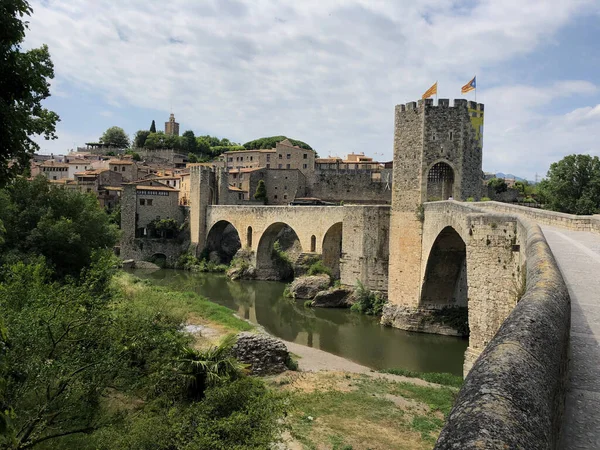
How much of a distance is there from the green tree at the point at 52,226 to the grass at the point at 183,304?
6.88 ft

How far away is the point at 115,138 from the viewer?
9981 centimetres

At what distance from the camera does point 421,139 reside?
20.9 metres

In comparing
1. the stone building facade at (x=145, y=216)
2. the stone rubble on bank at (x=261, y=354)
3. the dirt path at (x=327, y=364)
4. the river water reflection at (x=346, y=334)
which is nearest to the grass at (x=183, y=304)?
the river water reflection at (x=346, y=334)

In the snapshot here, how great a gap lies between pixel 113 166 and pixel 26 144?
5975 centimetres

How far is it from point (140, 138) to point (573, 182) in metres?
79.2

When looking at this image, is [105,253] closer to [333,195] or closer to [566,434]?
[566,434]

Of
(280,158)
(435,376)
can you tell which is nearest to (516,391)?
(435,376)

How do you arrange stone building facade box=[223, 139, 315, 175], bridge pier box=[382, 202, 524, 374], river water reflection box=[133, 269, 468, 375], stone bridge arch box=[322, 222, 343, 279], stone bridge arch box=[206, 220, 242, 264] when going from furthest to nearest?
1. stone building facade box=[223, 139, 315, 175]
2. stone bridge arch box=[206, 220, 242, 264]
3. stone bridge arch box=[322, 222, 343, 279]
4. river water reflection box=[133, 269, 468, 375]
5. bridge pier box=[382, 202, 524, 374]

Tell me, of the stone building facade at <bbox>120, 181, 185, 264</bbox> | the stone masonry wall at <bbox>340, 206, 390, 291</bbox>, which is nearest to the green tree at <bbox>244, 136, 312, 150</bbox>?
the stone building facade at <bbox>120, 181, 185, 264</bbox>

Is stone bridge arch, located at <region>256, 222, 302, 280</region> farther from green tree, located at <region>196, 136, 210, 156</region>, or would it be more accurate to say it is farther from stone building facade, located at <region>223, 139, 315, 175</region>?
green tree, located at <region>196, 136, 210, 156</region>

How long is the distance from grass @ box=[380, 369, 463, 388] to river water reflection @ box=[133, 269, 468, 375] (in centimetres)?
131

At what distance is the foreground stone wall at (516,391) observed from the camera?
5.23ft

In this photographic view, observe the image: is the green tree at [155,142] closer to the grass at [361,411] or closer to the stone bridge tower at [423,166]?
the stone bridge tower at [423,166]

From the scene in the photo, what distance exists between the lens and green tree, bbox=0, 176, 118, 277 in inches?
665
